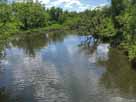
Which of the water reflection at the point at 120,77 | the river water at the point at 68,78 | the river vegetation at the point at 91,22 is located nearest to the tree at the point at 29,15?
the river vegetation at the point at 91,22

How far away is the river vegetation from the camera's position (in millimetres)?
58241

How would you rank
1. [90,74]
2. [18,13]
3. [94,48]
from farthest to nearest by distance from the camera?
[18,13], [94,48], [90,74]

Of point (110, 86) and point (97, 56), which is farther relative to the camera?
point (97, 56)

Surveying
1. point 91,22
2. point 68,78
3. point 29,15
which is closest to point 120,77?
point 68,78

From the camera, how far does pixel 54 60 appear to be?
203 feet

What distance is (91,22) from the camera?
9694 centimetres

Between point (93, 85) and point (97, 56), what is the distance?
23275mm

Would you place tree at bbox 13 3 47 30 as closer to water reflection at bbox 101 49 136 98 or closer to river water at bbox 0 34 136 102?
river water at bbox 0 34 136 102

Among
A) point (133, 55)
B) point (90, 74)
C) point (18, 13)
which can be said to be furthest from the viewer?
point (18, 13)

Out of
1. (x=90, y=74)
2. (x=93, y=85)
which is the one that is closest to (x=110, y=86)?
(x=93, y=85)

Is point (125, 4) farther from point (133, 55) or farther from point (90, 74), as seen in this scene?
point (90, 74)

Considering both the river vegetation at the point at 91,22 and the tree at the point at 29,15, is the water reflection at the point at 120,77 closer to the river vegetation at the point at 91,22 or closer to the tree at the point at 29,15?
the river vegetation at the point at 91,22

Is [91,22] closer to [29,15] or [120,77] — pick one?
[120,77]

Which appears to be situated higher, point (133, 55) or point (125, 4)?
point (125, 4)
